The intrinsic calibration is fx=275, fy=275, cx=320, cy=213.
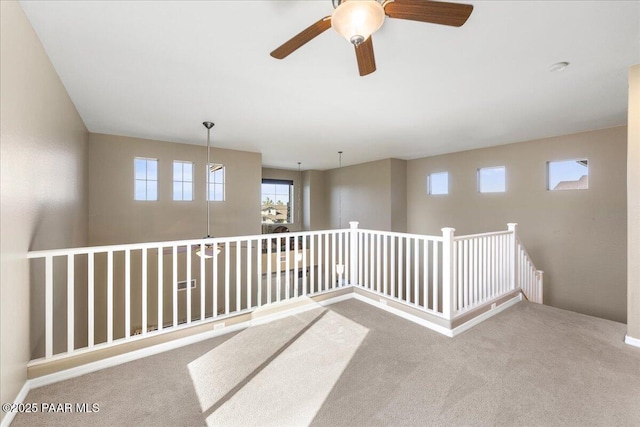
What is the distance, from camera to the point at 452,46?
2084mm

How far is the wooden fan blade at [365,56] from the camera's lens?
1.57 metres

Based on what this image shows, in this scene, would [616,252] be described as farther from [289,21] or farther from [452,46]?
[289,21]

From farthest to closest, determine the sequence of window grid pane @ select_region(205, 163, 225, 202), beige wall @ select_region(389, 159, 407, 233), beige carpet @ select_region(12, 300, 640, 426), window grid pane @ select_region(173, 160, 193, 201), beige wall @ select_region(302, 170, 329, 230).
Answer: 1. beige wall @ select_region(302, 170, 329, 230)
2. beige wall @ select_region(389, 159, 407, 233)
3. window grid pane @ select_region(205, 163, 225, 202)
4. window grid pane @ select_region(173, 160, 193, 201)
5. beige carpet @ select_region(12, 300, 640, 426)

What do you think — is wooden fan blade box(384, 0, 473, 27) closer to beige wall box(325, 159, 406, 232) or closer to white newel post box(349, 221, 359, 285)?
white newel post box(349, 221, 359, 285)

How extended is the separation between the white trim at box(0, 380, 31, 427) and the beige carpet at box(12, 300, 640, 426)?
0.17 feet

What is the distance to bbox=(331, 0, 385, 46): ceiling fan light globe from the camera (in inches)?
47.9

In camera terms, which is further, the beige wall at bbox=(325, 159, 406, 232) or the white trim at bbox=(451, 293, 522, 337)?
the beige wall at bbox=(325, 159, 406, 232)

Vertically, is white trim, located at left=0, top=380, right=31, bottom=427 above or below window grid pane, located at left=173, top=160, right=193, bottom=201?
below

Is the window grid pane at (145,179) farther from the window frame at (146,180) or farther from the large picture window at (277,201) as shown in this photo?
the large picture window at (277,201)

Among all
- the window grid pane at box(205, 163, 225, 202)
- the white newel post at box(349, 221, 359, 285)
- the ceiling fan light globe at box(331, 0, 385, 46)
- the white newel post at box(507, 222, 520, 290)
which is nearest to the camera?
the ceiling fan light globe at box(331, 0, 385, 46)

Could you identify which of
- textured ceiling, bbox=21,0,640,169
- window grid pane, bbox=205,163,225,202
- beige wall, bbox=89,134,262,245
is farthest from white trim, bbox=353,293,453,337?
window grid pane, bbox=205,163,225,202

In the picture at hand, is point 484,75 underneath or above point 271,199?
above

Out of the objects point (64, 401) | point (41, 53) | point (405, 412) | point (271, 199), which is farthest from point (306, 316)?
point (271, 199)

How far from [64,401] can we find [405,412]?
2238 mm
